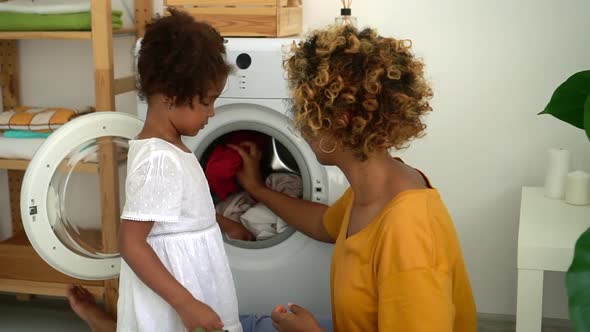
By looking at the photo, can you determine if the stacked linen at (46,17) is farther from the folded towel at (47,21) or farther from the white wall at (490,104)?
the white wall at (490,104)

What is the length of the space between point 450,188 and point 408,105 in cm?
104

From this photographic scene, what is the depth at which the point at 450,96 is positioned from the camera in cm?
221

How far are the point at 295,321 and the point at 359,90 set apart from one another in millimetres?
459

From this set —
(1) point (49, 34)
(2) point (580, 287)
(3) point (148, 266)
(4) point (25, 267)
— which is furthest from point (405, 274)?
(4) point (25, 267)

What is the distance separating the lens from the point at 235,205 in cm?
205

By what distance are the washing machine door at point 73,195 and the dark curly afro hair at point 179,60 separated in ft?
0.85

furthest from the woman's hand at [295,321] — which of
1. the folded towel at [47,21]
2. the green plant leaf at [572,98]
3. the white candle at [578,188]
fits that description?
the folded towel at [47,21]

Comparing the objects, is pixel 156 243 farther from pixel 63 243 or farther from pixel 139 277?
pixel 63 243

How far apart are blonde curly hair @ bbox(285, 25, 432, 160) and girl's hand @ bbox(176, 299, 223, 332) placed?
432 mm

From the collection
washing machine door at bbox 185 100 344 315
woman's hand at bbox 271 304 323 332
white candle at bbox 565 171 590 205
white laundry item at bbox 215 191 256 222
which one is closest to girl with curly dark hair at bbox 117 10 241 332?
woman's hand at bbox 271 304 323 332

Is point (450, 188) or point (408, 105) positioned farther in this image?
point (450, 188)

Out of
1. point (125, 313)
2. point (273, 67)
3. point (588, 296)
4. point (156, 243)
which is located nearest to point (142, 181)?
point (156, 243)

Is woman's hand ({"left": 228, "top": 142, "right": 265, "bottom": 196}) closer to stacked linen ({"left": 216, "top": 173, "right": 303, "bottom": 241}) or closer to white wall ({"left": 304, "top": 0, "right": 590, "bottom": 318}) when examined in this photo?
stacked linen ({"left": 216, "top": 173, "right": 303, "bottom": 241})

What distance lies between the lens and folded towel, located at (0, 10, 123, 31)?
205 centimetres
